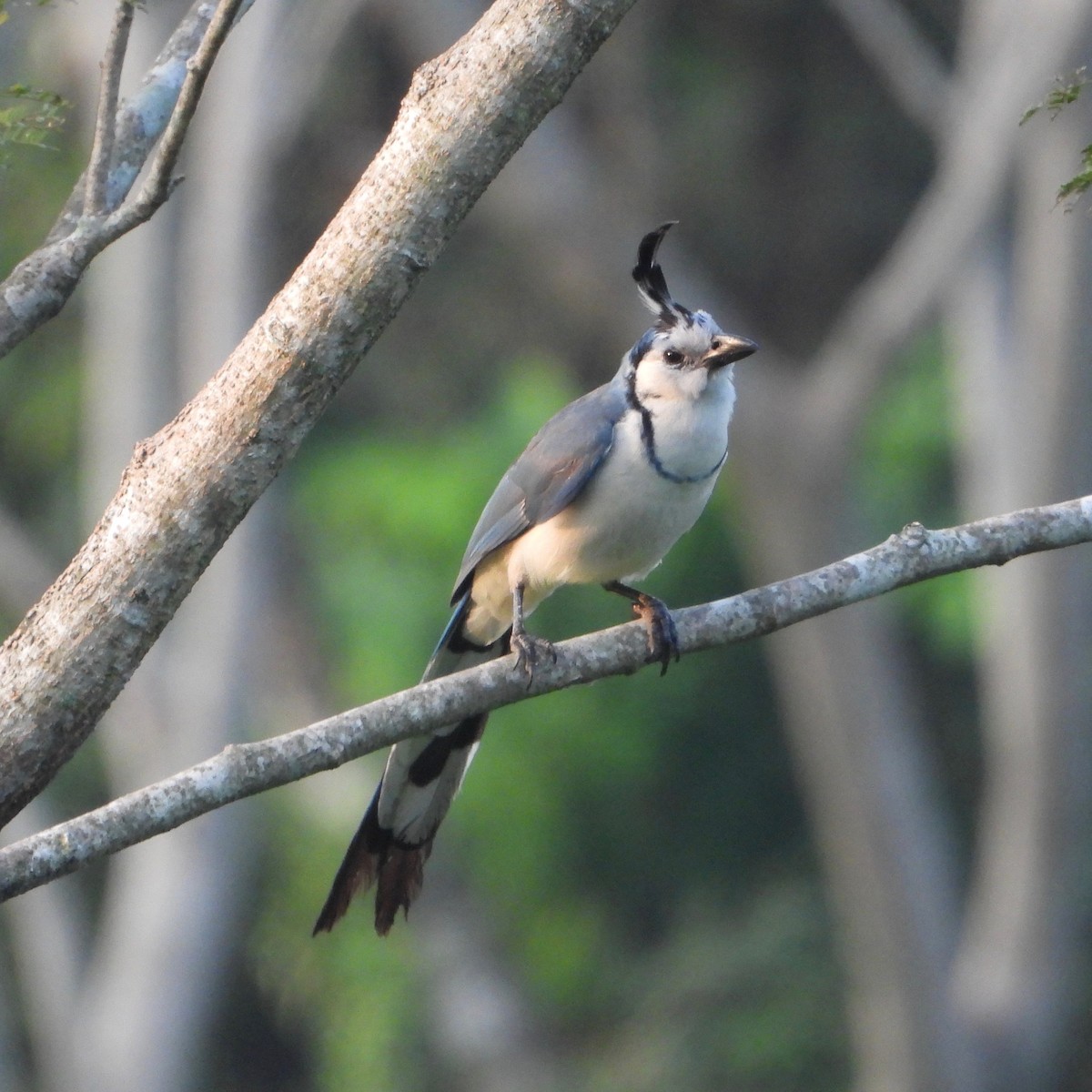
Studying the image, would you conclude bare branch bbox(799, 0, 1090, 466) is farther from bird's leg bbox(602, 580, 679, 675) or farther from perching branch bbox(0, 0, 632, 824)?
perching branch bbox(0, 0, 632, 824)

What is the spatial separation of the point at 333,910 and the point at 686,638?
1.01 m

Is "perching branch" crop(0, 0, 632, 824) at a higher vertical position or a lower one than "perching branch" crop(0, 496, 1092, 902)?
higher

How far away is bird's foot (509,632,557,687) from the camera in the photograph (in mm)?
3207

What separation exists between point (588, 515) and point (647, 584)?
724 centimetres

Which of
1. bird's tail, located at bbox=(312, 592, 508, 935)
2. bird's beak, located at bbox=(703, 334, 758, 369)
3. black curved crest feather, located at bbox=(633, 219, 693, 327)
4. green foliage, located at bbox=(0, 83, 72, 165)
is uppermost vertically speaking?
green foliage, located at bbox=(0, 83, 72, 165)

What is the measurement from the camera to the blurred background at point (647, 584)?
7996mm

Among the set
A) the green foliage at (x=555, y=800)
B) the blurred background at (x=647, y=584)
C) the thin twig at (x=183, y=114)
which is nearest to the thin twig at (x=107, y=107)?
the thin twig at (x=183, y=114)

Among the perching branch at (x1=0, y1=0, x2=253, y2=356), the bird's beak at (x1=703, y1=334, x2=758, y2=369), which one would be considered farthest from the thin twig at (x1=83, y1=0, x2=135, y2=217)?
the bird's beak at (x1=703, y1=334, x2=758, y2=369)

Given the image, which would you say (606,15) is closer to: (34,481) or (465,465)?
(465,465)

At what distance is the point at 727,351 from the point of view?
3.90 m

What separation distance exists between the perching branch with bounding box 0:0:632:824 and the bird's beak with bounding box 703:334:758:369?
4.03 feet

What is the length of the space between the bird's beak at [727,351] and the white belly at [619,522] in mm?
177

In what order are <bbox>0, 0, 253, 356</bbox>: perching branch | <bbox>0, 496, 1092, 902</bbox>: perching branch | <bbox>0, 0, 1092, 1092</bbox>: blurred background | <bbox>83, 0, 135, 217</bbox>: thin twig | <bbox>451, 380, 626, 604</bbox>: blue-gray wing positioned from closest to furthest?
<bbox>0, 496, 1092, 902</bbox>: perching branch, <bbox>0, 0, 253, 356</bbox>: perching branch, <bbox>83, 0, 135, 217</bbox>: thin twig, <bbox>451, 380, 626, 604</bbox>: blue-gray wing, <bbox>0, 0, 1092, 1092</bbox>: blurred background

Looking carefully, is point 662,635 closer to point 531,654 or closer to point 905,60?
point 531,654
